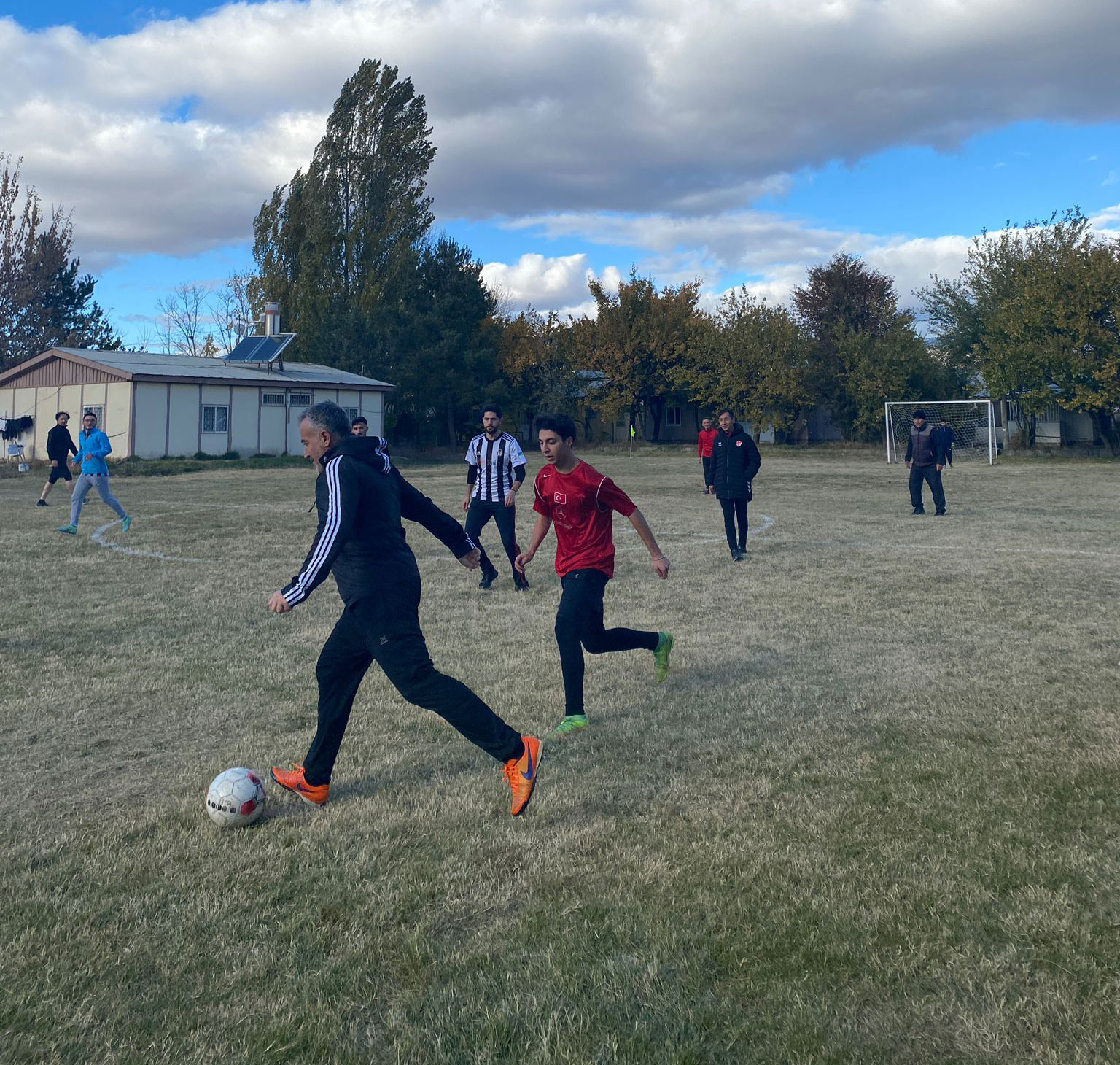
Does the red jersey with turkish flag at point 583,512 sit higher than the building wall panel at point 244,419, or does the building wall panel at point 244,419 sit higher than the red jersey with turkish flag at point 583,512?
the building wall panel at point 244,419

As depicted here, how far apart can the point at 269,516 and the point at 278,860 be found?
581 inches

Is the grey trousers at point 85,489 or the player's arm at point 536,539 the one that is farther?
the grey trousers at point 85,489

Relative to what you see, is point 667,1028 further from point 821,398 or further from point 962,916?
point 821,398

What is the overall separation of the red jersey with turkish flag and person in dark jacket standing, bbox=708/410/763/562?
21.0 feet

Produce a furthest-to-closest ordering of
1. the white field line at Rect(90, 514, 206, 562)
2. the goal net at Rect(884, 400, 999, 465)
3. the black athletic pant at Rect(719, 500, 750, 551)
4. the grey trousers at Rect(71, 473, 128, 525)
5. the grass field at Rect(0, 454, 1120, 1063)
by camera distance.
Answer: the goal net at Rect(884, 400, 999, 465), the grey trousers at Rect(71, 473, 128, 525), the white field line at Rect(90, 514, 206, 562), the black athletic pant at Rect(719, 500, 750, 551), the grass field at Rect(0, 454, 1120, 1063)

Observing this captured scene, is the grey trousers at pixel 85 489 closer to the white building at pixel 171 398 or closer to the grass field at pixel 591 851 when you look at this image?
the grass field at pixel 591 851

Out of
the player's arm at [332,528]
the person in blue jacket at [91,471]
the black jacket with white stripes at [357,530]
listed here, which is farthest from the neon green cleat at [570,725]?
the person in blue jacket at [91,471]

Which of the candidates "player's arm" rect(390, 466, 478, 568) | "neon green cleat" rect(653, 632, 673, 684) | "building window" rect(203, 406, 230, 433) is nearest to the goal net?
"building window" rect(203, 406, 230, 433)

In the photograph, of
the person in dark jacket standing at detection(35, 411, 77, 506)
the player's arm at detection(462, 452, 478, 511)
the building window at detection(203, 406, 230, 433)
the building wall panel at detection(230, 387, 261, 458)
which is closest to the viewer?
the player's arm at detection(462, 452, 478, 511)

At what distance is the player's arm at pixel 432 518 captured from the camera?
488 centimetres

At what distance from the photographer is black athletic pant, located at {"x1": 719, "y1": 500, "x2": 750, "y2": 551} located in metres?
12.5

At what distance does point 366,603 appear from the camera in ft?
14.6

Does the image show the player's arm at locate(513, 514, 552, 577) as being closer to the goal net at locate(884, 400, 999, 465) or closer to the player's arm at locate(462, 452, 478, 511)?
the player's arm at locate(462, 452, 478, 511)

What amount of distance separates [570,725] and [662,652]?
4.05ft
